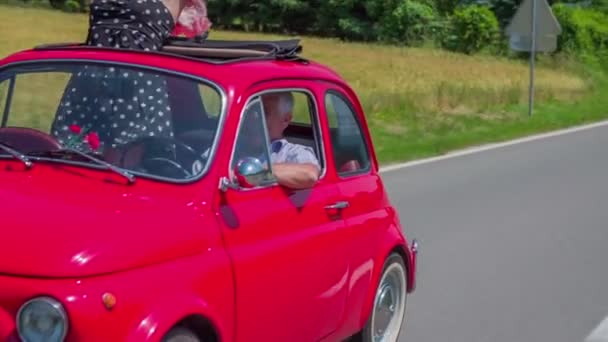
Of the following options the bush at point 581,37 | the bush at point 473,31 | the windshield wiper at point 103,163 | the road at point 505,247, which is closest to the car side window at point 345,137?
the road at point 505,247

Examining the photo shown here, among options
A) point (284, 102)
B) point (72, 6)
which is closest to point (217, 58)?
point (284, 102)

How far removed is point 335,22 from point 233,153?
62166mm

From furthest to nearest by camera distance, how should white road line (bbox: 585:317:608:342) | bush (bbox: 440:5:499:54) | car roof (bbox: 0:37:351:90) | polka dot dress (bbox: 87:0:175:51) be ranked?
bush (bbox: 440:5:499:54) → white road line (bbox: 585:317:608:342) → polka dot dress (bbox: 87:0:175:51) → car roof (bbox: 0:37:351:90)

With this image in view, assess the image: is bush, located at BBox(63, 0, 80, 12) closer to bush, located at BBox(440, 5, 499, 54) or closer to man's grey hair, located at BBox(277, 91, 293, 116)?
bush, located at BBox(440, 5, 499, 54)

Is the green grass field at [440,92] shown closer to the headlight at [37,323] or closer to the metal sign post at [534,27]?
the metal sign post at [534,27]

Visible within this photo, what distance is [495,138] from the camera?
21.1 metres

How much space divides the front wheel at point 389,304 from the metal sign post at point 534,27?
820 inches

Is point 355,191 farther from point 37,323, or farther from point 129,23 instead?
point 37,323

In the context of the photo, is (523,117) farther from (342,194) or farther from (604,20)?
(604,20)

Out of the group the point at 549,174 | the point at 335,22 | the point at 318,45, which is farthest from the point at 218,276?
the point at 335,22

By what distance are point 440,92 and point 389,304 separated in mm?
20829

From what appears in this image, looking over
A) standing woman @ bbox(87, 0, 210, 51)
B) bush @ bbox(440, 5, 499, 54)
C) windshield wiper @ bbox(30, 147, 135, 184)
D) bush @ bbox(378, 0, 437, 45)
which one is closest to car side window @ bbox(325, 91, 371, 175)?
standing woman @ bbox(87, 0, 210, 51)

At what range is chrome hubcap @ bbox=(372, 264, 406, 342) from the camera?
256 inches

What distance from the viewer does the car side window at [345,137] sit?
6066mm
